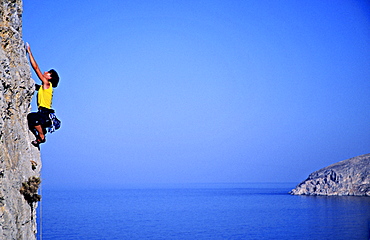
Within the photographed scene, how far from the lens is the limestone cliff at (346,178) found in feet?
555

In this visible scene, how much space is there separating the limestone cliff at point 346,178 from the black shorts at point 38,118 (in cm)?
17009

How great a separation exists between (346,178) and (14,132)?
174 m

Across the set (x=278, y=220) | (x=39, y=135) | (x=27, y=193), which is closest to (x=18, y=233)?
(x=27, y=193)

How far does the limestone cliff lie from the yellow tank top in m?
170

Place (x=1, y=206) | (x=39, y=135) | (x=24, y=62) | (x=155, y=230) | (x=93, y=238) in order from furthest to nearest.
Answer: (x=155, y=230)
(x=93, y=238)
(x=39, y=135)
(x=24, y=62)
(x=1, y=206)

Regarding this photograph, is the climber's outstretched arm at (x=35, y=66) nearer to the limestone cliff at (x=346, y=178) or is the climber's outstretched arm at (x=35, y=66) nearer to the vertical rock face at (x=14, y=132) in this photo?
the vertical rock face at (x=14, y=132)

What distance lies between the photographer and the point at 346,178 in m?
172

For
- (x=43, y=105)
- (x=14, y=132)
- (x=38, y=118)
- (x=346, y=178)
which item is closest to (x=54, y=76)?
(x=43, y=105)

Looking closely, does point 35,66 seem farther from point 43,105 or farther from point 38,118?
point 38,118

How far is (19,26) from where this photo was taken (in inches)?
453

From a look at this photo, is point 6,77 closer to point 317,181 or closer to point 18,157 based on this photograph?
point 18,157

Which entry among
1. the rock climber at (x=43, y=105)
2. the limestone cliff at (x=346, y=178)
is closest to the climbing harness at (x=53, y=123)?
the rock climber at (x=43, y=105)

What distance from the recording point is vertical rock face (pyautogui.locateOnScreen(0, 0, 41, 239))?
9.87 meters

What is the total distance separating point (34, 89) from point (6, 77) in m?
1.24
